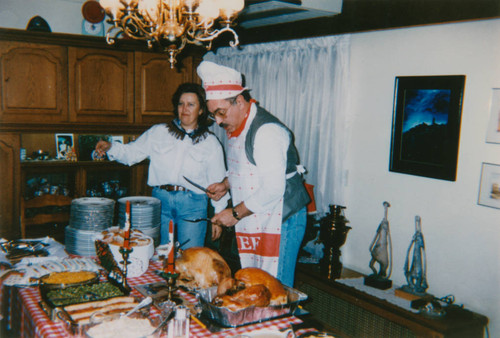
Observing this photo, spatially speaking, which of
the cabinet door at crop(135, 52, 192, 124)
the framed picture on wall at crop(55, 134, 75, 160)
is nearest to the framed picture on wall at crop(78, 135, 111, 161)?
the framed picture on wall at crop(55, 134, 75, 160)

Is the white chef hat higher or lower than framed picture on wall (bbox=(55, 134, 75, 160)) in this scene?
higher

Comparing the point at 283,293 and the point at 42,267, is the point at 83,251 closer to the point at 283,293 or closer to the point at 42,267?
the point at 42,267

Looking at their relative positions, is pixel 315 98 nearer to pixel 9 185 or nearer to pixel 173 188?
pixel 173 188

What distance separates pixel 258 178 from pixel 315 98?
1.39 metres

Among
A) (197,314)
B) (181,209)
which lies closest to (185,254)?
(197,314)

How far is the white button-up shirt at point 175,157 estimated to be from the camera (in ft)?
9.56

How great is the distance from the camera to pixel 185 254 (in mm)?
1748

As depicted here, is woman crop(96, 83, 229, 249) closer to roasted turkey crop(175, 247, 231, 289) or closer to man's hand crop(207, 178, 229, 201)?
man's hand crop(207, 178, 229, 201)

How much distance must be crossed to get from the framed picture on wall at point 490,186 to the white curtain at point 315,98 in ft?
3.32

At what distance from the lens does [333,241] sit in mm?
2998

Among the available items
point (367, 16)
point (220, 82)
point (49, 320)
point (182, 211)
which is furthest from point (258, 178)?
point (367, 16)

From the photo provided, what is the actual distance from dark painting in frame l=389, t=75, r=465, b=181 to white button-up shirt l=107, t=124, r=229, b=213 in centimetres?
124

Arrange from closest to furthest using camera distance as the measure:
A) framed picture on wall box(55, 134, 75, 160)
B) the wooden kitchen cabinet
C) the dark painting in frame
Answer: the dark painting in frame < the wooden kitchen cabinet < framed picture on wall box(55, 134, 75, 160)

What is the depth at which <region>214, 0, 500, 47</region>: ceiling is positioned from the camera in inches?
91.3
